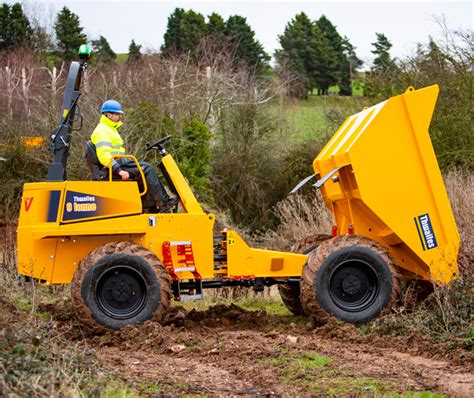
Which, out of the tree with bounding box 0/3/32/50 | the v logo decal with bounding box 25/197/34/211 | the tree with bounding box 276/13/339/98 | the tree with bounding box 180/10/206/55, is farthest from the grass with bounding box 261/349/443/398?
the tree with bounding box 180/10/206/55

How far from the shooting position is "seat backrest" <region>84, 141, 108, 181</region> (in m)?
9.88

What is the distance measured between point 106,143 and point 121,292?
1.68 m

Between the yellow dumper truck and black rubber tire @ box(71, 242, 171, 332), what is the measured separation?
0.01 metres

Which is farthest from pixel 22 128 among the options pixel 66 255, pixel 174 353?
pixel 174 353

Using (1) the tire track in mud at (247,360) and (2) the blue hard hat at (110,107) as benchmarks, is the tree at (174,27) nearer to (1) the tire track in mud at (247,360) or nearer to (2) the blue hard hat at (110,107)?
(2) the blue hard hat at (110,107)

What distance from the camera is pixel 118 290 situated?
950 centimetres

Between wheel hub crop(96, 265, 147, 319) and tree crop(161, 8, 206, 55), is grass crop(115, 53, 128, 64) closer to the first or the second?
tree crop(161, 8, 206, 55)

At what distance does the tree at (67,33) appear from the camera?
1951 inches

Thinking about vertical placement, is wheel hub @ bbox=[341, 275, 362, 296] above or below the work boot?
below

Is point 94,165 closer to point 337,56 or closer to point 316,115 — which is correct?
point 316,115

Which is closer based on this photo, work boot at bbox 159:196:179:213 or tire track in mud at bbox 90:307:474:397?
tire track in mud at bbox 90:307:474:397

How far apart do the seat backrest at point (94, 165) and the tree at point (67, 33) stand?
131ft

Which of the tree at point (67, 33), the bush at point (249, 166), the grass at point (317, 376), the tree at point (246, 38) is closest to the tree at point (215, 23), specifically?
the tree at point (246, 38)

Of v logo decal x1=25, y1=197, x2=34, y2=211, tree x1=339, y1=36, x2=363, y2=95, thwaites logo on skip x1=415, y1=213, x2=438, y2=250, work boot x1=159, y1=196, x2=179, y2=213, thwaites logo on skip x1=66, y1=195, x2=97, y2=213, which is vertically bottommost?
thwaites logo on skip x1=415, y1=213, x2=438, y2=250
